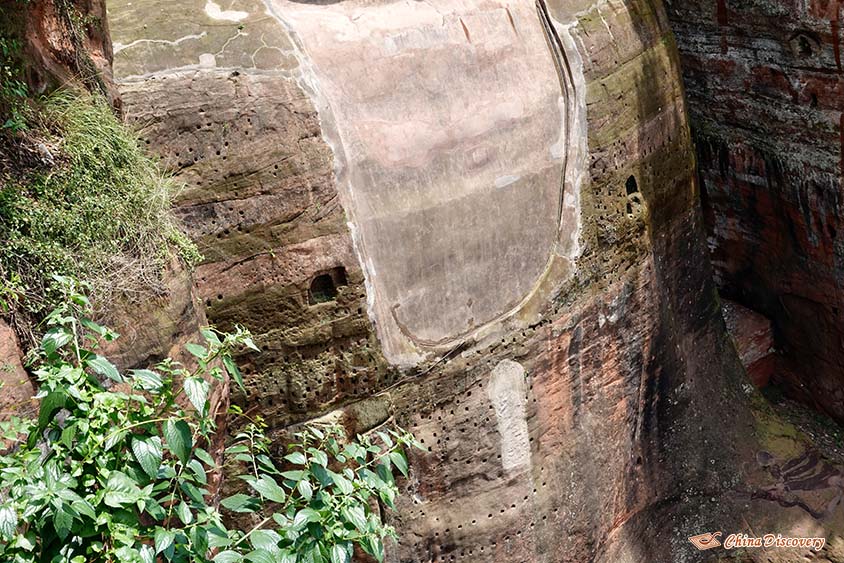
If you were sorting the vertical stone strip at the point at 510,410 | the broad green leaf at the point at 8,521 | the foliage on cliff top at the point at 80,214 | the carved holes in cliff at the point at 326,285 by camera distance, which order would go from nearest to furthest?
the broad green leaf at the point at 8,521
the foliage on cliff top at the point at 80,214
the carved holes in cliff at the point at 326,285
the vertical stone strip at the point at 510,410

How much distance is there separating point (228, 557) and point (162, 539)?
209 millimetres

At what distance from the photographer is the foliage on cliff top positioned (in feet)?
12.4

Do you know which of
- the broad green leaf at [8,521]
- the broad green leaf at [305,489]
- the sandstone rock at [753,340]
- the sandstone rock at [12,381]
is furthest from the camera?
the sandstone rock at [753,340]

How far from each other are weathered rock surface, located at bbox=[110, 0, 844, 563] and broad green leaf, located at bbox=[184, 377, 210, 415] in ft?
5.35

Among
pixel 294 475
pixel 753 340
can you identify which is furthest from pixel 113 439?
pixel 753 340

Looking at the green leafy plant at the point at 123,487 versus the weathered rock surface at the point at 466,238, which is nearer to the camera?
the green leafy plant at the point at 123,487

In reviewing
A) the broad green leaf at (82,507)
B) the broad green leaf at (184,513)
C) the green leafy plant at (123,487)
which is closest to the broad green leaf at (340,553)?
the green leafy plant at (123,487)

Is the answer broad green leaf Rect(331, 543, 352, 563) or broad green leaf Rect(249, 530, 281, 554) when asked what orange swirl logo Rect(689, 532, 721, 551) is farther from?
broad green leaf Rect(249, 530, 281, 554)

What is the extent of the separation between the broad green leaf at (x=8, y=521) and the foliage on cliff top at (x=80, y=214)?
925mm

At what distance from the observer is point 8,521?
2949mm

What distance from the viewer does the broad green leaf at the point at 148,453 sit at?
321 cm

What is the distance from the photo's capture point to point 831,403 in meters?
8.27

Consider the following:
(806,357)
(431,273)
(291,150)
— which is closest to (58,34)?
(291,150)

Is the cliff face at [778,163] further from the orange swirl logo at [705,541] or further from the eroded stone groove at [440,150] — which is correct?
the eroded stone groove at [440,150]
